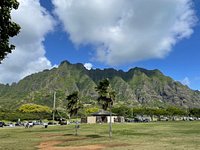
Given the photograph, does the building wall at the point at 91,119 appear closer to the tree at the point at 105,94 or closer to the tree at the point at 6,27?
the tree at the point at 105,94

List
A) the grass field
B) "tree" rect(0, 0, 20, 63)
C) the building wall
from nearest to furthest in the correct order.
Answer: "tree" rect(0, 0, 20, 63), the grass field, the building wall

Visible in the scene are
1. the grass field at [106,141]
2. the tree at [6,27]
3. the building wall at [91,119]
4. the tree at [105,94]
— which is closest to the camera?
the tree at [6,27]

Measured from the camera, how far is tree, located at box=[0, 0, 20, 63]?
23484 millimetres

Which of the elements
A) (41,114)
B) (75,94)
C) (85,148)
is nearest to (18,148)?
(85,148)

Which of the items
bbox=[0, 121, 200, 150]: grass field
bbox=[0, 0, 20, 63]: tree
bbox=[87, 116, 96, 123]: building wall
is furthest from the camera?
bbox=[87, 116, 96, 123]: building wall

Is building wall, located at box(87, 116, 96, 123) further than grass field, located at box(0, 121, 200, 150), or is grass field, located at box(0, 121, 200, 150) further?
building wall, located at box(87, 116, 96, 123)

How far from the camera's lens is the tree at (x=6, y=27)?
77.0 ft

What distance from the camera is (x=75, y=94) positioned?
109625mm

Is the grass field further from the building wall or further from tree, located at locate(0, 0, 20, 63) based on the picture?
the building wall

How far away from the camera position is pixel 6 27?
79.9 ft

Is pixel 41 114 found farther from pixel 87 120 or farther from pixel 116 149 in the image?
pixel 116 149

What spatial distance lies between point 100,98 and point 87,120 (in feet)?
76.2

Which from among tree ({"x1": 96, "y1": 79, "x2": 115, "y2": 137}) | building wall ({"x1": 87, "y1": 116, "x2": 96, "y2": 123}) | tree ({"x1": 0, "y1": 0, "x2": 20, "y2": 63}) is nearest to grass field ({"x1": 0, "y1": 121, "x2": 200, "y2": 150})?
tree ({"x1": 0, "y1": 0, "x2": 20, "y2": 63})

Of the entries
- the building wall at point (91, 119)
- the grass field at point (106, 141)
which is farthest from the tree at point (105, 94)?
the grass field at point (106, 141)
